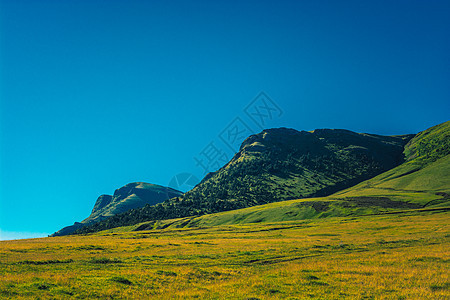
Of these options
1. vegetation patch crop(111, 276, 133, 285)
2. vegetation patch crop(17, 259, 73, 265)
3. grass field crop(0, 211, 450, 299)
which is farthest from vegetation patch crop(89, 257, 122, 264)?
vegetation patch crop(111, 276, 133, 285)

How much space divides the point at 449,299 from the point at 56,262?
4442cm

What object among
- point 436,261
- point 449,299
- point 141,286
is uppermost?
point 141,286

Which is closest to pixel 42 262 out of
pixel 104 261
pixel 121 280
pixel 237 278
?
pixel 104 261

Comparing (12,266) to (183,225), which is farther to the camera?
(183,225)

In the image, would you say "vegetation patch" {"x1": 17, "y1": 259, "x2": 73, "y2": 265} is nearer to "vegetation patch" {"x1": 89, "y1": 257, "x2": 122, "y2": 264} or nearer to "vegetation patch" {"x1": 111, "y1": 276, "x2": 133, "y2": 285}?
"vegetation patch" {"x1": 89, "y1": 257, "x2": 122, "y2": 264}

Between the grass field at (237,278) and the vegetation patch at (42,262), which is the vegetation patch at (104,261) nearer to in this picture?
the grass field at (237,278)

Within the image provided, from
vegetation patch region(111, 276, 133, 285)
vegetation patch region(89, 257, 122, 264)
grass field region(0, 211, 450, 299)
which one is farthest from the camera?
vegetation patch region(89, 257, 122, 264)

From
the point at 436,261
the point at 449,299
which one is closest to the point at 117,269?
the point at 449,299

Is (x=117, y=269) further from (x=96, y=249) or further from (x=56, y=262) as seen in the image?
(x=96, y=249)

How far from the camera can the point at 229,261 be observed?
4309 centimetres

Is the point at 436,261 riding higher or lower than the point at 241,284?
lower

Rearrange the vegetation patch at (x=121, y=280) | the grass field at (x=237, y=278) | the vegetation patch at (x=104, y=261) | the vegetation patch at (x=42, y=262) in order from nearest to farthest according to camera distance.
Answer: the grass field at (x=237, y=278) → the vegetation patch at (x=121, y=280) → the vegetation patch at (x=42, y=262) → the vegetation patch at (x=104, y=261)

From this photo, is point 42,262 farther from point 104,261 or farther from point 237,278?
point 237,278

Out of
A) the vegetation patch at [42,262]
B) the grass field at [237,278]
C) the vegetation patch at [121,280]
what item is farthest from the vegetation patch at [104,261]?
the vegetation patch at [121,280]
